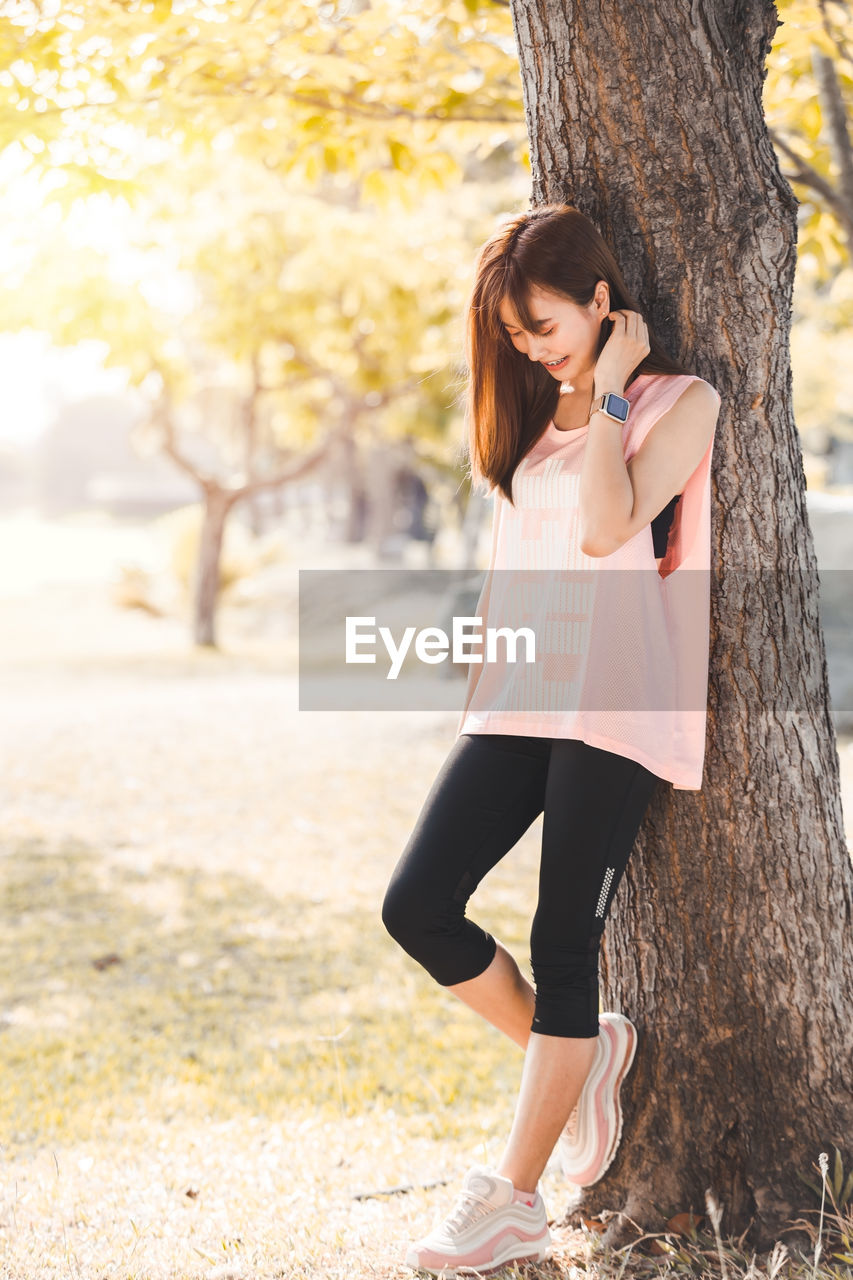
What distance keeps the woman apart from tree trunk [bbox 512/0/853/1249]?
0.11 meters

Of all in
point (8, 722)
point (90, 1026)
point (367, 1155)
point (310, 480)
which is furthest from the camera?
point (310, 480)

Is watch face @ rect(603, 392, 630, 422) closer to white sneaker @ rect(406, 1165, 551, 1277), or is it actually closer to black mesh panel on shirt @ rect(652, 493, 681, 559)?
black mesh panel on shirt @ rect(652, 493, 681, 559)

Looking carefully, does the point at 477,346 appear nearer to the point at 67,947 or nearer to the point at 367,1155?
the point at 367,1155

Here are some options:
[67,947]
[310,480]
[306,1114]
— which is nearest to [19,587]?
[310,480]

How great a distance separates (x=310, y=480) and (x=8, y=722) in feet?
102

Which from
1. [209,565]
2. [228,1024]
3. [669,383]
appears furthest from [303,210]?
[669,383]

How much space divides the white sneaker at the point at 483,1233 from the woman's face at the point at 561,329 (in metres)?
1.59

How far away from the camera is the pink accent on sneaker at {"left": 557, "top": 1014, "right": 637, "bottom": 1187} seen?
7.77ft

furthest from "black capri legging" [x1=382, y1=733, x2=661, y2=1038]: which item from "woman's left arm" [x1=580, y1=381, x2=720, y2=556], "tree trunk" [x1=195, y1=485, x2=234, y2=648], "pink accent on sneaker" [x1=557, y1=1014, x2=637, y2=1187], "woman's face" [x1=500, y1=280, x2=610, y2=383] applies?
"tree trunk" [x1=195, y1=485, x2=234, y2=648]

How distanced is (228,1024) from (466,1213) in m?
2.05

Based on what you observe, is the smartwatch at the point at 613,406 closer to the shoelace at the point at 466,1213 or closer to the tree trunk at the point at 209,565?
the shoelace at the point at 466,1213

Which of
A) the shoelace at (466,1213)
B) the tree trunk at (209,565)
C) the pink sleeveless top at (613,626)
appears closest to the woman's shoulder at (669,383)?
the pink sleeveless top at (613,626)

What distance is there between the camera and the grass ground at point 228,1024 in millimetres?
2600

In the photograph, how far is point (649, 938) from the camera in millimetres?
2414
